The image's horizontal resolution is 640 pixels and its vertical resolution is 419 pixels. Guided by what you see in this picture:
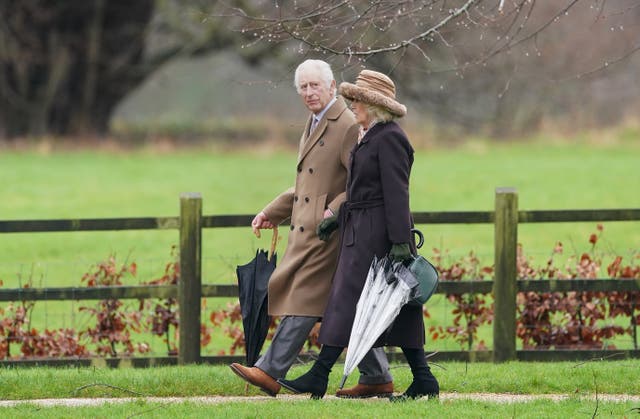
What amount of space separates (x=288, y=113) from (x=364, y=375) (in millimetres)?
31394

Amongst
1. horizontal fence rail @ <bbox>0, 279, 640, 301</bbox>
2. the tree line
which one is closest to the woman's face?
horizontal fence rail @ <bbox>0, 279, 640, 301</bbox>

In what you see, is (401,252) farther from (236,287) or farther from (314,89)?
(236,287)

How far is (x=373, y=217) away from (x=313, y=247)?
55cm

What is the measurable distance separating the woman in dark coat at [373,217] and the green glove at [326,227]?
63 mm

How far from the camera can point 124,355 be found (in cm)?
1006

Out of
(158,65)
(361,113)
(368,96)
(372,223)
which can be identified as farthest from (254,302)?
(158,65)

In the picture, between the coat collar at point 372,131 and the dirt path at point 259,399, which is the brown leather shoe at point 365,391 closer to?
the dirt path at point 259,399

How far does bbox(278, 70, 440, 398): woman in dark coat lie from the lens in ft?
23.6

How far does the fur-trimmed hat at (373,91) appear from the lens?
7215 mm

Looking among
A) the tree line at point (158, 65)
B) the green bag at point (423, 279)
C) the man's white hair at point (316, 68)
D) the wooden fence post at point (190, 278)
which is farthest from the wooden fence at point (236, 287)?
the tree line at point (158, 65)

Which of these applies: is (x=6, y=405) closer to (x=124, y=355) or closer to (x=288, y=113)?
(x=124, y=355)

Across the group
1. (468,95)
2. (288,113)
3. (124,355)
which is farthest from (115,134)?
(124,355)

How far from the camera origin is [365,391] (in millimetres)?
7762

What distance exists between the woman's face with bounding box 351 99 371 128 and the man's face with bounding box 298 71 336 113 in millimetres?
286
